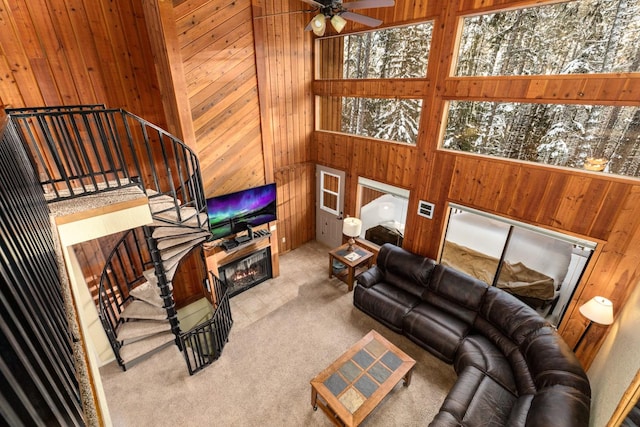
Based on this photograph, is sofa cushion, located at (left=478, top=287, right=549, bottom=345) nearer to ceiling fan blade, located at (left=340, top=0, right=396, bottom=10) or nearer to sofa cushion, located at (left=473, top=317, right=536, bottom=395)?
sofa cushion, located at (left=473, top=317, right=536, bottom=395)

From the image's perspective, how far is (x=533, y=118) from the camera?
3.78 metres

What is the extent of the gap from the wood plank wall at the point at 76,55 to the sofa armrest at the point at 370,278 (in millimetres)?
4238

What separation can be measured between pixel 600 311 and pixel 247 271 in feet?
17.4

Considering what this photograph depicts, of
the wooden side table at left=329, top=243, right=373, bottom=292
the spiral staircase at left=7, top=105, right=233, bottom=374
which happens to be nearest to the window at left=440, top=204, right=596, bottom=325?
the wooden side table at left=329, top=243, right=373, bottom=292

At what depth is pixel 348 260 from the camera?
5719mm

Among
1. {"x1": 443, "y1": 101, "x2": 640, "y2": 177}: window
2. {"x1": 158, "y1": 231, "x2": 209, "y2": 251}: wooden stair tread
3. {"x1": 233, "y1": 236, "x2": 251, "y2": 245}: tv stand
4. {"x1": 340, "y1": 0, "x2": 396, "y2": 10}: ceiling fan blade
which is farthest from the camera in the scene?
{"x1": 233, "y1": 236, "x2": 251, "y2": 245}: tv stand

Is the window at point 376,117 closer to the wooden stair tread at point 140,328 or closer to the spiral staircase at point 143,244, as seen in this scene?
the spiral staircase at point 143,244

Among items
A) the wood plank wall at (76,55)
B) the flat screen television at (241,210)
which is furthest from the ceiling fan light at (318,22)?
the flat screen television at (241,210)

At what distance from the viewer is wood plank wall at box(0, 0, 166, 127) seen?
328 cm

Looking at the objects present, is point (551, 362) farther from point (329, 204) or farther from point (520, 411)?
point (329, 204)

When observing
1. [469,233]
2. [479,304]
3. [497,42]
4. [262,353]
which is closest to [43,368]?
[262,353]

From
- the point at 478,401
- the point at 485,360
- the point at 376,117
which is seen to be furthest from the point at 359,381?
the point at 376,117

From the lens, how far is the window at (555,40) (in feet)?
10.2

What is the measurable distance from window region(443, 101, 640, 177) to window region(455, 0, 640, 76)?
43cm
